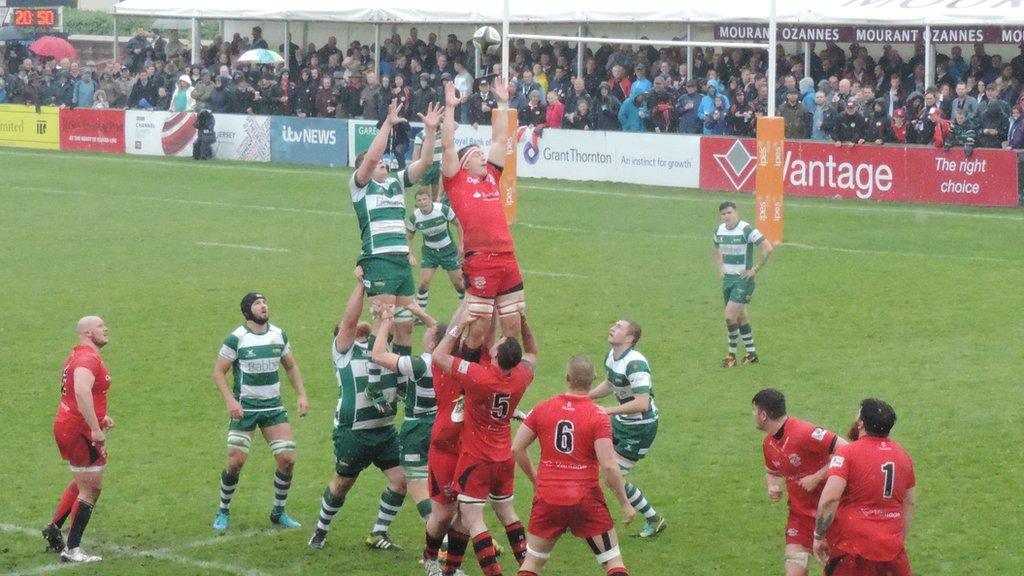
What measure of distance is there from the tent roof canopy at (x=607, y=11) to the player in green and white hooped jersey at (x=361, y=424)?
25.3 metres

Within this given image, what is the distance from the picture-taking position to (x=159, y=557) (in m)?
11.9

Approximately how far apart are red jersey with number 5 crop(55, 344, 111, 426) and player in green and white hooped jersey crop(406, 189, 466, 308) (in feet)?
28.1

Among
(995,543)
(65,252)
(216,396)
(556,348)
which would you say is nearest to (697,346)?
(556,348)

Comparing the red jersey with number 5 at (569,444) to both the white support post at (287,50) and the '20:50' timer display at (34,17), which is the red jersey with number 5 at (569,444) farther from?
the '20:50' timer display at (34,17)

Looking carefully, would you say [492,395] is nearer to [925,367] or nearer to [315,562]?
[315,562]

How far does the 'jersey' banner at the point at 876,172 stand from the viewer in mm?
31203

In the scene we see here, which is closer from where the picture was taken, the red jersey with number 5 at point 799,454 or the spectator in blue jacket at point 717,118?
the red jersey with number 5 at point 799,454

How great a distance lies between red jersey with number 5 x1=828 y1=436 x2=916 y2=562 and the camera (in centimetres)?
937

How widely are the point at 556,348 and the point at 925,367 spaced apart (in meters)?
4.56

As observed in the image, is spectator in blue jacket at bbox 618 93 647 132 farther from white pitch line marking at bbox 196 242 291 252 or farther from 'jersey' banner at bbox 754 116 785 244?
white pitch line marking at bbox 196 242 291 252

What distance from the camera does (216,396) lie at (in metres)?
17.2

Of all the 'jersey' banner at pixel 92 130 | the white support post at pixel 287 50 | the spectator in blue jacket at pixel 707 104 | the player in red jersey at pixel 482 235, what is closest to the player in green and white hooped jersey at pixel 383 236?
the player in red jersey at pixel 482 235

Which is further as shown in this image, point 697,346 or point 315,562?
point 697,346

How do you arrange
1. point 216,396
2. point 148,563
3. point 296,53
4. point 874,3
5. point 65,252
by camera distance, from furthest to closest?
point 296,53, point 874,3, point 65,252, point 216,396, point 148,563
